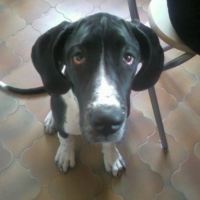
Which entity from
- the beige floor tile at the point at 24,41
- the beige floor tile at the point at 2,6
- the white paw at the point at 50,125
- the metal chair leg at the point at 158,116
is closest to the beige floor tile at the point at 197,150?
the metal chair leg at the point at 158,116

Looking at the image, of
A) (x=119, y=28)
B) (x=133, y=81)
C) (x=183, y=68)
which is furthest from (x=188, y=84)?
(x=119, y=28)

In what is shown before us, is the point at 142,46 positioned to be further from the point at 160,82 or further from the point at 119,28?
the point at 160,82

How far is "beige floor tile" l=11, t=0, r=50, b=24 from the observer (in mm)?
2455

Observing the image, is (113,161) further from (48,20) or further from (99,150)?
(48,20)

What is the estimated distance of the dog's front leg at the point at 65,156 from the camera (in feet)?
5.69

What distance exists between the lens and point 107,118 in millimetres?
1102

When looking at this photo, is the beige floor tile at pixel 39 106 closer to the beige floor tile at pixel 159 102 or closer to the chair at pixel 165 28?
the beige floor tile at pixel 159 102

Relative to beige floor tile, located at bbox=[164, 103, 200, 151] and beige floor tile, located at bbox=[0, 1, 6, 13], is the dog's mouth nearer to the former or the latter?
beige floor tile, located at bbox=[164, 103, 200, 151]

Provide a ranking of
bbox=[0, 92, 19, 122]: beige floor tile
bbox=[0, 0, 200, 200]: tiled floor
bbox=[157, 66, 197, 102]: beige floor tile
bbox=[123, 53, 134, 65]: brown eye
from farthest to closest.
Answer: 1. bbox=[157, 66, 197, 102]: beige floor tile
2. bbox=[0, 92, 19, 122]: beige floor tile
3. bbox=[0, 0, 200, 200]: tiled floor
4. bbox=[123, 53, 134, 65]: brown eye

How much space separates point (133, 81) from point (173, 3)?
33 centimetres

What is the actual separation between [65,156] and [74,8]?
121cm

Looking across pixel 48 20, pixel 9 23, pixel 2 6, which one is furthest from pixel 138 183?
pixel 2 6

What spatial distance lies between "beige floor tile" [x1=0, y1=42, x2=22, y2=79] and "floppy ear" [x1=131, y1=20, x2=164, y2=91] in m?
1.06

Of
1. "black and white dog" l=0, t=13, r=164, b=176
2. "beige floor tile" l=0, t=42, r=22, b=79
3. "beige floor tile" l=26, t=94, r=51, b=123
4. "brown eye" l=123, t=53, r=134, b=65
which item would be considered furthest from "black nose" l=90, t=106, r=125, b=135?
"beige floor tile" l=0, t=42, r=22, b=79
